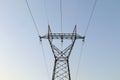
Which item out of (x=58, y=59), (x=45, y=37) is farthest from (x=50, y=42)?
(x=58, y=59)

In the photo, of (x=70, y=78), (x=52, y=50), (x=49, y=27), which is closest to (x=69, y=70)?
(x=70, y=78)

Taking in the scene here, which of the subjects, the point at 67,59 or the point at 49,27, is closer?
the point at 49,27

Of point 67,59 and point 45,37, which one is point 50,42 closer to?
point 45,37

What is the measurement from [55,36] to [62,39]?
31.0 inches

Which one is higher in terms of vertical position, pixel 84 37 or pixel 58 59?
pixel 84 37

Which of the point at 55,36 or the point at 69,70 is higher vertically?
the point at 55,36

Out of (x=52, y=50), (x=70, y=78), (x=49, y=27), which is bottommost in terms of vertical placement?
(x=70, y=78)

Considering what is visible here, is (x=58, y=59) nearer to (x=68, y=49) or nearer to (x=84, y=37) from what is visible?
(x=68, y=49)

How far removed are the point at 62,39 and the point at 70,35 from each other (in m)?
0.92

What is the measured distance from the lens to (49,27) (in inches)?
1212

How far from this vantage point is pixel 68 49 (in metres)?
32.1

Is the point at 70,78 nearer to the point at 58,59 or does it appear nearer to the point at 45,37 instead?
the point at 58,59

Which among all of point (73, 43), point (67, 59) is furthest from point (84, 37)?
point (67, 59)

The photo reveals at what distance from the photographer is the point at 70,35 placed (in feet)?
101
